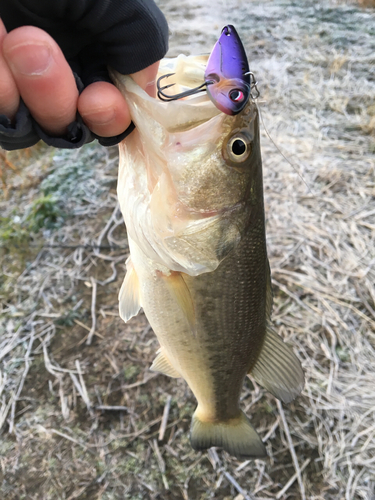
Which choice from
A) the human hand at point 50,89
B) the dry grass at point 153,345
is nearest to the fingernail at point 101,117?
the human hand at point 50,89

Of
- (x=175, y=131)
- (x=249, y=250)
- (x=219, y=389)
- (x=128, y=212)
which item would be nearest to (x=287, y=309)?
(x=219, y=389)

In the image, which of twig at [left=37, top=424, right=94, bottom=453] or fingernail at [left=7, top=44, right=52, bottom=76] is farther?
twig at [left=37, top=424, right=94, bottom=453]

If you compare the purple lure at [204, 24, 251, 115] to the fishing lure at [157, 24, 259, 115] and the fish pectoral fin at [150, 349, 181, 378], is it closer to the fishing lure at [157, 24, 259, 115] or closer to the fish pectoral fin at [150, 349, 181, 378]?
the fishing lure at [157, 24, 259, 115]

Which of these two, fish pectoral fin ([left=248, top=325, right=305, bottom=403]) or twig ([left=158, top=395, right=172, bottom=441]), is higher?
fish pectoral fin ([left=248, top=325, right=305, bottom=403])

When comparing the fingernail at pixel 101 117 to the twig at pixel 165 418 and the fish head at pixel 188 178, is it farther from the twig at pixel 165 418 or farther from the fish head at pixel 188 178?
the twig at pixel 165 418

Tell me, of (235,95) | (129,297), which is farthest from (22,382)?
(235,95)

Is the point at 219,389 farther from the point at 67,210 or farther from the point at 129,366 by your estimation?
the point at 67,210

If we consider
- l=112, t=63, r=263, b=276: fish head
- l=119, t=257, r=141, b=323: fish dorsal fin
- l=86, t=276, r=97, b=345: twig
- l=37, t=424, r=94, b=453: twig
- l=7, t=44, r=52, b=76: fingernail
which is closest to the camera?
l=7, t=44, r=52, b=76: fingernail

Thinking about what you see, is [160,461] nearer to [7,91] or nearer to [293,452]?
[293,452]

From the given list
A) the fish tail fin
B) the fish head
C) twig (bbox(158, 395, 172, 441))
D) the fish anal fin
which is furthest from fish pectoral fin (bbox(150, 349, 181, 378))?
the fish head
